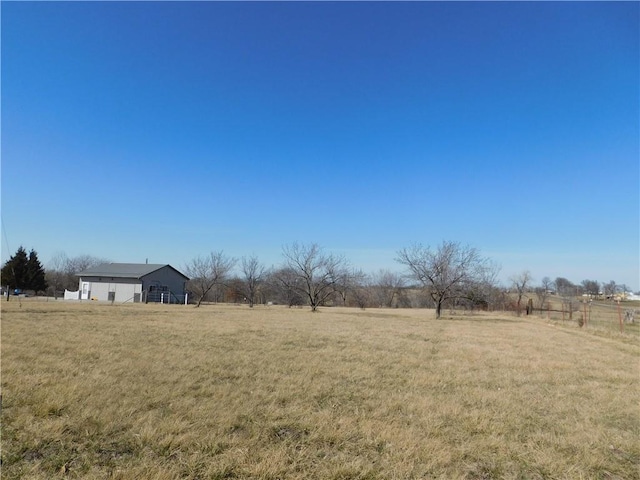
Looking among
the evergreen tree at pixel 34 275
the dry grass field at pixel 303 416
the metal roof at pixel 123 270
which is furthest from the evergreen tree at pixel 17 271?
the dry grass field at pixel 303 416

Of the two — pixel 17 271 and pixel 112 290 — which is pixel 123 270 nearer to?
pixel 112 290

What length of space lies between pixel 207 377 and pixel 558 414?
5.47m

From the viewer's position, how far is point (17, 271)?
57.6 m

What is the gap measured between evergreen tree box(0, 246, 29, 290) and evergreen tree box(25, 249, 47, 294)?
19.4 inches

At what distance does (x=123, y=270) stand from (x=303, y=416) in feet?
187

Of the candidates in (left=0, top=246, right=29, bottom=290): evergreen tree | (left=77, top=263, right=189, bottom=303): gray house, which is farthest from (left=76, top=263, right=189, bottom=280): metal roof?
(left=0, top=246, right=29, bottom=290): evergreen tree

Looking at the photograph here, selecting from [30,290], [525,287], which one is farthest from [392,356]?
[525,287]

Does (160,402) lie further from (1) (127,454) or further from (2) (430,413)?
(2) (430,413)

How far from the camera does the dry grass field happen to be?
3.66m

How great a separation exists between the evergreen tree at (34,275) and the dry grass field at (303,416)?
61.6 meters

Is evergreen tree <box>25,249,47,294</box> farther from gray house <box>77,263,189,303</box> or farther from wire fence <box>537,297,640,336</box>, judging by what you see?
wire fence <box>537,297,640,336</box>

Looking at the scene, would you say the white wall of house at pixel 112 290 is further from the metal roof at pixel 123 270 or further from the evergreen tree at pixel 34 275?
the evergreen tree at pixel 34 275

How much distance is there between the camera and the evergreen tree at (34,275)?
59.7 metres

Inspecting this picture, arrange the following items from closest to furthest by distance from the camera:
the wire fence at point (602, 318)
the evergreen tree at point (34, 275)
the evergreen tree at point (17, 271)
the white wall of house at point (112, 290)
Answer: the wire fence at point (602, 318)
the white wall of house at point (112, 290)
the evergreen tree at point (17, 271)
the evergreen tree at point (34, 275)
